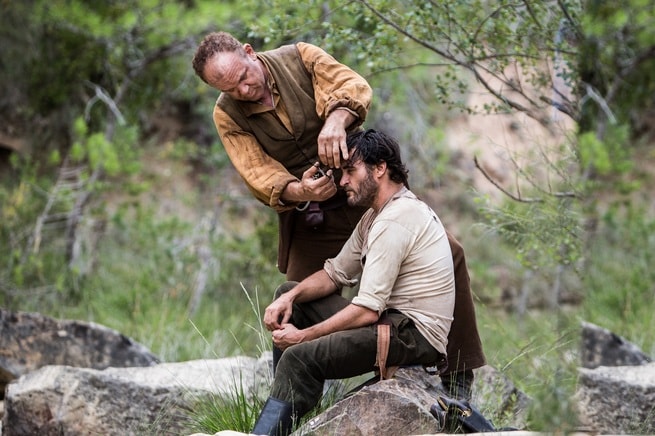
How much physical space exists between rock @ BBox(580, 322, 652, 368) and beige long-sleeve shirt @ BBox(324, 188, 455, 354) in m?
2.79

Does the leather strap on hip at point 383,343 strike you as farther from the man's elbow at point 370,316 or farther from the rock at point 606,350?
the rock at point 606,350

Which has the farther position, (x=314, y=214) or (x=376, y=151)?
(x=314, y=214)

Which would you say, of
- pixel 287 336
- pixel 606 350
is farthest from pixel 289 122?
pixel 606 350

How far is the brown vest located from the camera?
14.2ft

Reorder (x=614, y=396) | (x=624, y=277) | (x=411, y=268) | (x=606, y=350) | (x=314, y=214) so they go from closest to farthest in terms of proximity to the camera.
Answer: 1. (x=411, y=268)
2. (x=314, y=214)
3. (x=614, y=396)
4. (x=606, y=350)
5. (x=624, y=277)

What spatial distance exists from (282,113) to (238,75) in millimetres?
312

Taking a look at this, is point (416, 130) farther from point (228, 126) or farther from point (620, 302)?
point (228, 126)

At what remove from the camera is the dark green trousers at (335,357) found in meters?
3.72

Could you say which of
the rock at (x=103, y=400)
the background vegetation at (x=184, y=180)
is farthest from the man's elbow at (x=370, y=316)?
the background vegetation at (x=184, y=180)

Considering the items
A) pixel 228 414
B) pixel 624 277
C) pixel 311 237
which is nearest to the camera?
pixel 228 414

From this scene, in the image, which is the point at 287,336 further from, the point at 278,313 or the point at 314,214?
the point at 314,214

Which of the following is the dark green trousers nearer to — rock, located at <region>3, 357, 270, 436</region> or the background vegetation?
rock, located at <region>3, 357, 270, 436</region>

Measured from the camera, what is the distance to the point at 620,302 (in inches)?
317

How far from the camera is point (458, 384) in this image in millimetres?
4172
